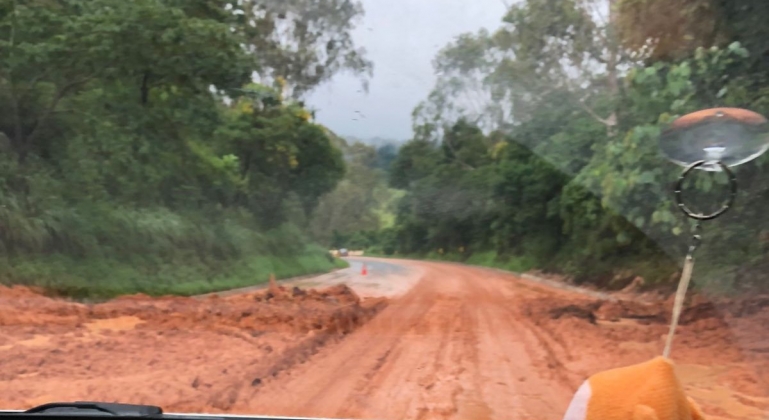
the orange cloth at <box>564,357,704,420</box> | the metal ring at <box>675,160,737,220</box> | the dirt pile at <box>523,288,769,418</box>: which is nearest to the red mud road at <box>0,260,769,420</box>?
the dirt pile at <box>523,288,769,418</box>

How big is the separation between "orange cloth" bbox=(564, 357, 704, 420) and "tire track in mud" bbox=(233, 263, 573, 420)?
85 cm

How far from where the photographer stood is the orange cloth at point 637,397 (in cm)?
121

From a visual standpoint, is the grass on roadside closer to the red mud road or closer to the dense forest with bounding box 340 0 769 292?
the red mud road

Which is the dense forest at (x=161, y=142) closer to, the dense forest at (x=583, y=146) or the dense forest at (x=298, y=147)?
the dense forest at (x=298, y=147)

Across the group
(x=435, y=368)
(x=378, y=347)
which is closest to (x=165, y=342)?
(x=378, y=347)

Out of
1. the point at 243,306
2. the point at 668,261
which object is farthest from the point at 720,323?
the point at 243,306

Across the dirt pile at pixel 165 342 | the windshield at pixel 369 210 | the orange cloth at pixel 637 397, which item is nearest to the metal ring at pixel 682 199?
the windshield at pixel 369 210

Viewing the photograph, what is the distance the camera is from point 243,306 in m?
2.53

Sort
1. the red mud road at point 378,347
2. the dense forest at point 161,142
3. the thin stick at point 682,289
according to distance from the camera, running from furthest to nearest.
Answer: the dense forest at point 161,142 < the red mud road at point 378,347 < the thin stick at point 682,289

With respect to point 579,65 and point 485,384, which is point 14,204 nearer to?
point 485,384

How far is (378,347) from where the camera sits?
235 cm

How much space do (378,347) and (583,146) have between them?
3.11 feet

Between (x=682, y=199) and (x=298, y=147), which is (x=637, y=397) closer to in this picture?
(x=682, y=199)

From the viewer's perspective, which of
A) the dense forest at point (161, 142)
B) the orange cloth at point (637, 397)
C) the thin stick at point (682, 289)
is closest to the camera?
the orange cloth at point (637, 397)
